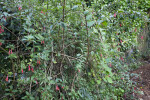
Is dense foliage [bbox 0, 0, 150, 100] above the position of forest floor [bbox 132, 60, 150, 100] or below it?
above

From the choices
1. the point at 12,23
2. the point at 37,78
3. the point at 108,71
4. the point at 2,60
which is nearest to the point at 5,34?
the point at 12,23

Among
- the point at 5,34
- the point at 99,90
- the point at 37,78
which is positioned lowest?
the point at 99,90

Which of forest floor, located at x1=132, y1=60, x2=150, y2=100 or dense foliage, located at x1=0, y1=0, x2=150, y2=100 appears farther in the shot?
forest floor, located at x1=132, y1=60, x2=150, y2=100

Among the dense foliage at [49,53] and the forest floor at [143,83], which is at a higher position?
the dense foliage at [49,53]

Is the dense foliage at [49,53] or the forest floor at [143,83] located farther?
the forest floor at [143,83]

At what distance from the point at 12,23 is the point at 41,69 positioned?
0.59 m

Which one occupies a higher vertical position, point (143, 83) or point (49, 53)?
point (49, 53)

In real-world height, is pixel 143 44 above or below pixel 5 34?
below

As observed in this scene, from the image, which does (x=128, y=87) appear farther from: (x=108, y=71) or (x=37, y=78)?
(x=37, y=78)

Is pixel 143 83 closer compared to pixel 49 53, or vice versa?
pixel 49 53

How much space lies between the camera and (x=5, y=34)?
1.48m

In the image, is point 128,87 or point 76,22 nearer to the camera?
point 76,22

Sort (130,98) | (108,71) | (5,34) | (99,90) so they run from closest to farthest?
1. (108,71)
2. (5,34)
3. (99,90)
4. (130,98)

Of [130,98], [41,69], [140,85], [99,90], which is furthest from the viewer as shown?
[140,85]
